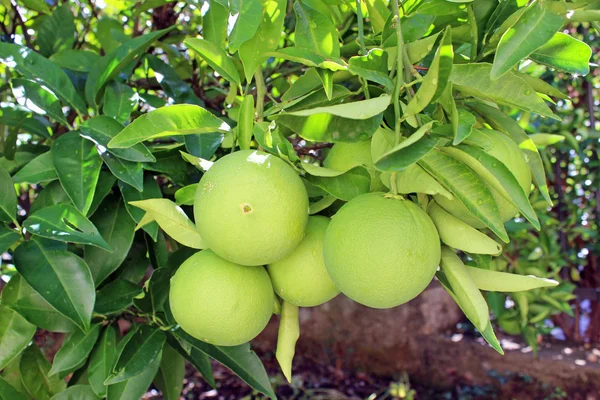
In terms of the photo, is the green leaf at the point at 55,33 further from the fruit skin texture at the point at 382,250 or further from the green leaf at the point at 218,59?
the fruit skin texture at the point at 382,250

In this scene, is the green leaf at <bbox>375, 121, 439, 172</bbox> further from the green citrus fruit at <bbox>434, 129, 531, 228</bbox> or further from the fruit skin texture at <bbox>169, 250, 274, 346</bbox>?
the fruit skin texture at <bbox>169, 250, 274, 346</bbox>

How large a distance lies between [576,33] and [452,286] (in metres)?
2.67

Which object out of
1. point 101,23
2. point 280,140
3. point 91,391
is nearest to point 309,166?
point 280,140

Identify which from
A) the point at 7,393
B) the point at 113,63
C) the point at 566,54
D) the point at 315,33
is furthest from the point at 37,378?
the point at 566,54

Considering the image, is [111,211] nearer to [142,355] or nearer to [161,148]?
[161,148]

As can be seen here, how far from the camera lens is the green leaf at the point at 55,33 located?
1243 mm

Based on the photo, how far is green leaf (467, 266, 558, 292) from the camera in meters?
0.73

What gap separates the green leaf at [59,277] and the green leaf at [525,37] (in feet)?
2.40

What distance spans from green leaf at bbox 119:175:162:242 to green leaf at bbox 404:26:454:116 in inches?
20.7

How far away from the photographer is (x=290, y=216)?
690 millimetres

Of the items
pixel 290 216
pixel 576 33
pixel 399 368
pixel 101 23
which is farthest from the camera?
pixel 399 368

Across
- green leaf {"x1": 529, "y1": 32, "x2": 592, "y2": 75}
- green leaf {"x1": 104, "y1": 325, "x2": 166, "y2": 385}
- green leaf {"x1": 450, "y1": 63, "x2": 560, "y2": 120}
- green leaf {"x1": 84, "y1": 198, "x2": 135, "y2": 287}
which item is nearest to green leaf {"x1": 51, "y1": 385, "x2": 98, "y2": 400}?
green leaf {"x1": 104, "y1": 325, "x2": 166, "y2": 385}

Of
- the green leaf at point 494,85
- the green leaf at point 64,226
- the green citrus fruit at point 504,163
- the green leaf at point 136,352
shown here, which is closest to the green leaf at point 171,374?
the green leaf at point 136,352

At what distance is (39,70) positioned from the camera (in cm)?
99
